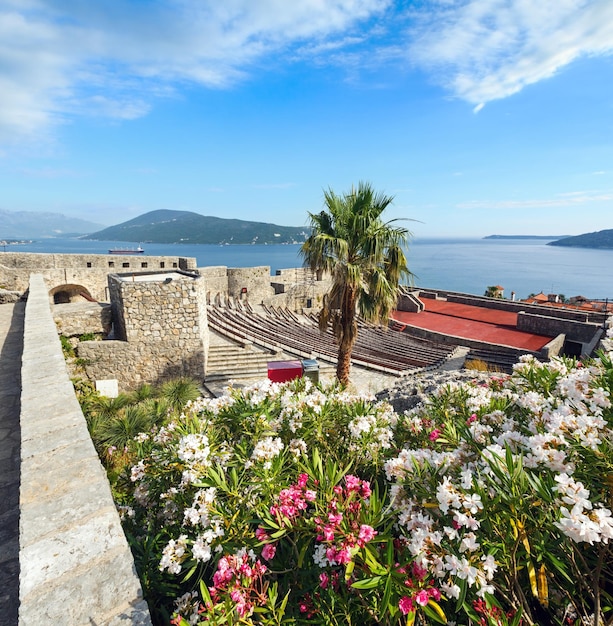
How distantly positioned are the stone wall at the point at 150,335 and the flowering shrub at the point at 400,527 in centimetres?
920

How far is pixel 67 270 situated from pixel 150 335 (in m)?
11.3

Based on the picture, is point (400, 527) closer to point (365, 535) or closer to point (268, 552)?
point (365, 535)

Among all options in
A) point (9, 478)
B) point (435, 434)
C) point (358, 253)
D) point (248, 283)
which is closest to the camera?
point (435, 434)

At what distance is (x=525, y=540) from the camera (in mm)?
1727

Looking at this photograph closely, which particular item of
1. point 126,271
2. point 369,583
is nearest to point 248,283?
point 126,271

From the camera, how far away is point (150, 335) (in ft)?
38.1

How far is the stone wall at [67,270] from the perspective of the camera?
17625 mm

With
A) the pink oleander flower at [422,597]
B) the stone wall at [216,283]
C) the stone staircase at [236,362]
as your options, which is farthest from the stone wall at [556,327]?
the pink oleander flower at [422,597]

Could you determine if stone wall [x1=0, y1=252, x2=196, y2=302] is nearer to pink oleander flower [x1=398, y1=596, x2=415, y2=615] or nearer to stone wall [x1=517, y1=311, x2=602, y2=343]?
pink oleander flower [x1=398, y1=596, x2=415, y2=615]

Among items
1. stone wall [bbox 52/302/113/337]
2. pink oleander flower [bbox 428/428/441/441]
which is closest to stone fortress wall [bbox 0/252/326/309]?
stone wall [bbox 52/302/113/337]

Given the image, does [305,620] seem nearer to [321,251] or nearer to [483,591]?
[483,591]

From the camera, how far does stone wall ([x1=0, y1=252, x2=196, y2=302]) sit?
17.6 m

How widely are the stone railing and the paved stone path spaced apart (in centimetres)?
68

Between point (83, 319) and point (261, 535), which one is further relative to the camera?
point (83, 319)
